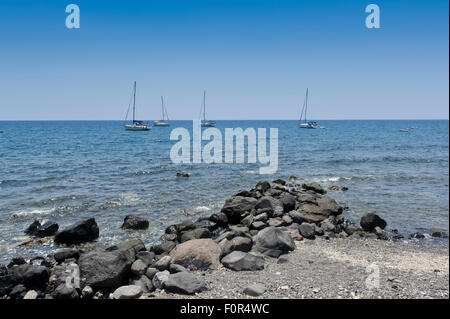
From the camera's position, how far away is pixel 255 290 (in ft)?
29.0

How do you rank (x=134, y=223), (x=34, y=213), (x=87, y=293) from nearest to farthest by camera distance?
(x=87, y=293) < (x=134, y=223) < (x=34, y=213)

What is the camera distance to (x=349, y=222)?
688 inches

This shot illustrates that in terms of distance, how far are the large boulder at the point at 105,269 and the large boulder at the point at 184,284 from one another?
1586 mm

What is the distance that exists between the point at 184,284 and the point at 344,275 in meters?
4.87

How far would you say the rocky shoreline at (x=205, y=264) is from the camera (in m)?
9.28

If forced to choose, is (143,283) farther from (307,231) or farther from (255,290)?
(307,231)

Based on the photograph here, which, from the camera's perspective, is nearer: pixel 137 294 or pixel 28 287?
pixel 137 294

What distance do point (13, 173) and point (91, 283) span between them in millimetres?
29508

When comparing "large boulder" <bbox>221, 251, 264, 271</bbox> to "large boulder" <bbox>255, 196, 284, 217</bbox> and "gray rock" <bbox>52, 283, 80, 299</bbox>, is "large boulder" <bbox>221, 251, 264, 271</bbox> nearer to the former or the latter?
"gray rock" <bbox>52, 283, 80, 299</bbox>

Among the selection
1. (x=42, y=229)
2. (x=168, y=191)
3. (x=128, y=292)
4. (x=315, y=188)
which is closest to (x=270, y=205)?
(x=315, y=188)
